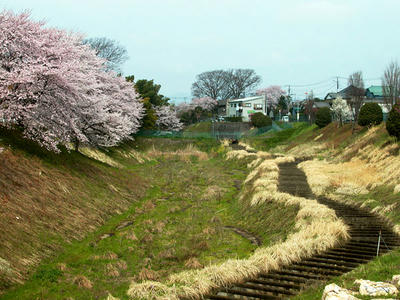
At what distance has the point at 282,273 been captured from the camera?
9508 millimetres

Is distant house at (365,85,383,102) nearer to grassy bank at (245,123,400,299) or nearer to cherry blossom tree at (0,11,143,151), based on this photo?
grassy bank at (245,123,400,299)

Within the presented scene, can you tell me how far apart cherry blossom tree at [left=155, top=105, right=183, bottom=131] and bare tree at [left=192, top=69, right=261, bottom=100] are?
132 ft

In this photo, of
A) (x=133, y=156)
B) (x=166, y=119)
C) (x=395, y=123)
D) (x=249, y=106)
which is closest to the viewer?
(x=395, y=123)

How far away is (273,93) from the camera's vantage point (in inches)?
4700

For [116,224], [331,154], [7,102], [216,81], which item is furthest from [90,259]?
[216,81]

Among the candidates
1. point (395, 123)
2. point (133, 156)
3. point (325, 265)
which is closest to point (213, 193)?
point (395, 123)

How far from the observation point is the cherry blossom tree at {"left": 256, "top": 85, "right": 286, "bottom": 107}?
117000 millimetres

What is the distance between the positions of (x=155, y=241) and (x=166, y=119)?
57.0 metres

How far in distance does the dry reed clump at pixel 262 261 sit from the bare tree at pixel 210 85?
98500 millimetres

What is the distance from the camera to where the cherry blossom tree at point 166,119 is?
6962 centimetres

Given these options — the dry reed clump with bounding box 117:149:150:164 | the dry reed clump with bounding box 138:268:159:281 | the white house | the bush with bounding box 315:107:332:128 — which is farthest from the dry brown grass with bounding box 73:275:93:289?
the white house

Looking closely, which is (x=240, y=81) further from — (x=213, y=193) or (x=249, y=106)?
(x=213, y=193)

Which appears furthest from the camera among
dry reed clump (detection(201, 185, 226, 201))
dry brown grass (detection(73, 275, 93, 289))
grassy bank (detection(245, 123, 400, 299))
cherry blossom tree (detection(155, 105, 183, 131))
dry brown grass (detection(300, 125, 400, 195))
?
cherry blossom tree (detection(155, 105, 183, 131))

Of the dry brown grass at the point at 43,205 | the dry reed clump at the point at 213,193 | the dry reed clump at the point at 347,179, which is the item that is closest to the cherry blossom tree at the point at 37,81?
the dry brown grass at the point at 43,205
